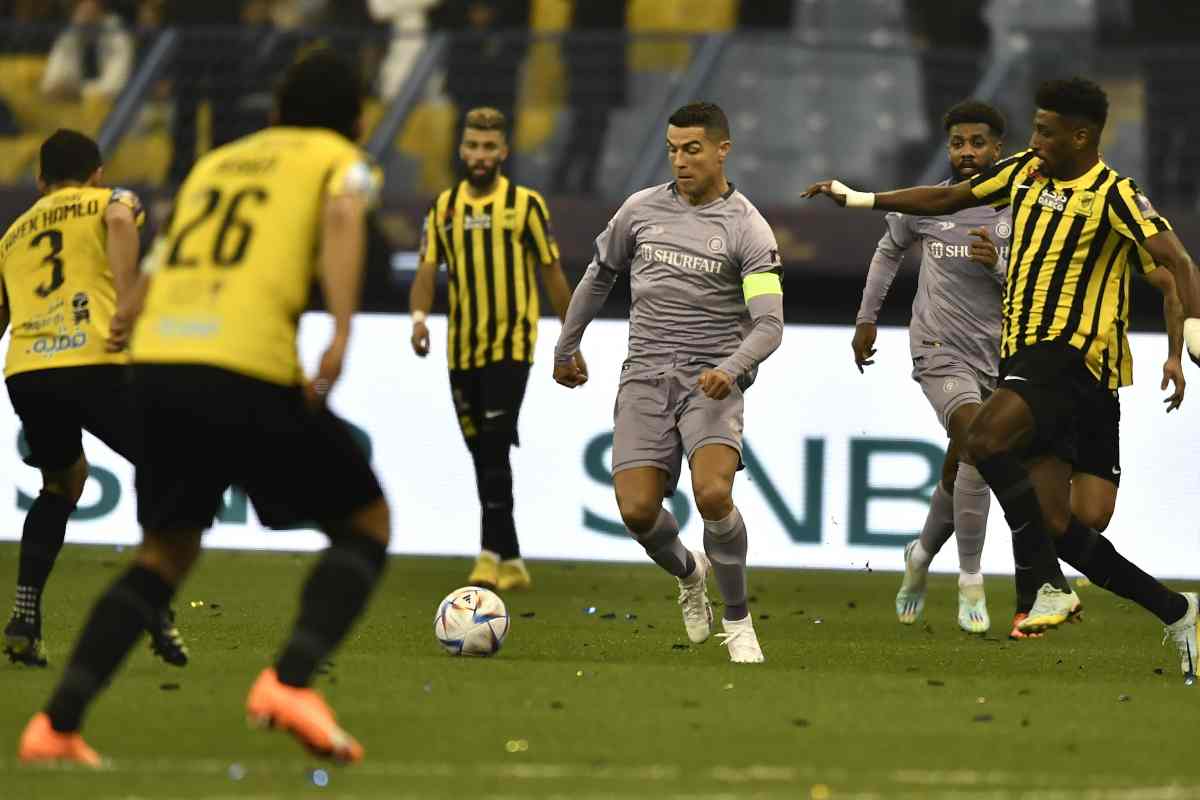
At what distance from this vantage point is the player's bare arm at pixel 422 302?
11141 millimetres

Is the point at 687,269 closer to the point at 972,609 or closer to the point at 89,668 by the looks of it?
the point at 972,609

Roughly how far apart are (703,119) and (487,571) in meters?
3.44

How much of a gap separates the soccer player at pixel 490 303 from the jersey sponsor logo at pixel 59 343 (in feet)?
11.4

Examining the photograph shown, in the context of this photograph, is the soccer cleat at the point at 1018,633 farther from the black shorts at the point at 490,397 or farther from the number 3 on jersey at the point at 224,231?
the number 3 on jersey at the point at 224,231

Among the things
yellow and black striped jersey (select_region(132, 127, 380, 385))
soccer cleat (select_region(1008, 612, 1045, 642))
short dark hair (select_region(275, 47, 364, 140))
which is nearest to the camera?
yellow and black striped jersey (select_region(132, 127, 380, 385))

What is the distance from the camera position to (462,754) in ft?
19.3

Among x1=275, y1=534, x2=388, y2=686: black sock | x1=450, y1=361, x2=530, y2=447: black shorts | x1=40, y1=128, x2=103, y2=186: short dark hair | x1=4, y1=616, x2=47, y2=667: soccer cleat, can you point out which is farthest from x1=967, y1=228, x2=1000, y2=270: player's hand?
x1=275, y1=534, x2=388, y2=686: black sock

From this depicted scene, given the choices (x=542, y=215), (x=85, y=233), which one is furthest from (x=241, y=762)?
(x=542, y=215)

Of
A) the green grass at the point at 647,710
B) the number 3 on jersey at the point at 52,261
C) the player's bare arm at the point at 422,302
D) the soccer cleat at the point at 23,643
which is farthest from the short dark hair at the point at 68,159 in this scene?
the player's bare arm at the point at 422,302

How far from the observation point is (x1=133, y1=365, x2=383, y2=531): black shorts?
548 centimetres

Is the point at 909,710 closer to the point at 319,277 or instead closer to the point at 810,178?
the point at 319,277

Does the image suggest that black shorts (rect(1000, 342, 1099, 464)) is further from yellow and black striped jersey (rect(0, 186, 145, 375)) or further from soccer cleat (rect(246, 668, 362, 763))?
soccer cleat (rect(246, 668, 362, 763))

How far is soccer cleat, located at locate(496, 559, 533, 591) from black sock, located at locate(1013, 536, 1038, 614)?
9.18 ft

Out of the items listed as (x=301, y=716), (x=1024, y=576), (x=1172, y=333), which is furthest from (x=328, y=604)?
(x=1172, y=333)
